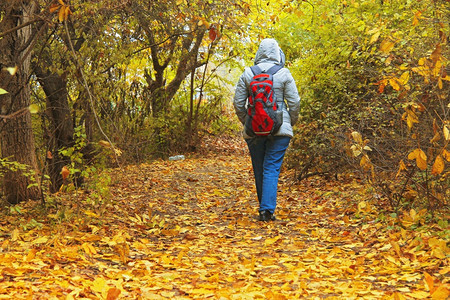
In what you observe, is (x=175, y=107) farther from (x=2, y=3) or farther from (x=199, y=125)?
(x=2, y=3)

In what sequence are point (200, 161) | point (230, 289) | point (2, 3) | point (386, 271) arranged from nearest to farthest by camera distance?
point (230, 289)
point (386, 271)
point (2, 3)
point (200, 161)

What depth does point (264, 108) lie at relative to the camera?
6035 millimetres

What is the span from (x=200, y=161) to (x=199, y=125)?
6.51 ft

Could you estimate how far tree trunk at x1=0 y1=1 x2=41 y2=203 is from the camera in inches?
221

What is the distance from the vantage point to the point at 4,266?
3719 millimetres

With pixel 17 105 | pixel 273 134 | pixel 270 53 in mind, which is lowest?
pixel 273 134

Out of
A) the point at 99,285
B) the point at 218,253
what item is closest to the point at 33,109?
the point at 99,285

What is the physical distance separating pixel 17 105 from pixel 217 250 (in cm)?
299

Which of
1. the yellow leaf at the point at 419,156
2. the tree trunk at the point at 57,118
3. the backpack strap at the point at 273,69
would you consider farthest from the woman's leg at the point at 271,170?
the tree trunk at the point at 57,118

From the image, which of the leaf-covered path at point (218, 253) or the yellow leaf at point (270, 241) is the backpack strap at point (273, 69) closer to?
the leaf-covered path at point (218, 253)

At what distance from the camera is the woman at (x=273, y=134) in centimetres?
615

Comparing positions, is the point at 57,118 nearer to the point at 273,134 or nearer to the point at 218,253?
the point at 273,134

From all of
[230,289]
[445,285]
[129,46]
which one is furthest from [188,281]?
[129,46]

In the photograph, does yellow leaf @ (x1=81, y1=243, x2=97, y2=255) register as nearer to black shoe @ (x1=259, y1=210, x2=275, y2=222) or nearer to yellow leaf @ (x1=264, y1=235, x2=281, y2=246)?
yellow leaf @ (x1=264, y1=235, x2=281, y2=246)
